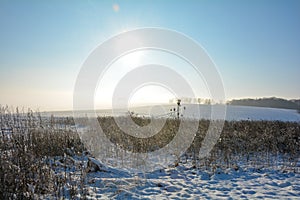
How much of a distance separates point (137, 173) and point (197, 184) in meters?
1.63

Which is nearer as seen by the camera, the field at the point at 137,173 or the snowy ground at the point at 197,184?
the field at the point at 137,173

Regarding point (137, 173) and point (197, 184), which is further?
point (137, 173)

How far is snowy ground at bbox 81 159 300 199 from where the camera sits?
4.55 meters

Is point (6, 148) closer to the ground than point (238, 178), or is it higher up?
higher up

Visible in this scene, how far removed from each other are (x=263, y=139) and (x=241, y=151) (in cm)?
171

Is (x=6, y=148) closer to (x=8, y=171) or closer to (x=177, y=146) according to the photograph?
(x=8, y=171)

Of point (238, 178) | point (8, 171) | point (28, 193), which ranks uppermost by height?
point (8, 171)

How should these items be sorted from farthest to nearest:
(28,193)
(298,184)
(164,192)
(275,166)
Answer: (275,166), (298,184), (164,192), (28,193)

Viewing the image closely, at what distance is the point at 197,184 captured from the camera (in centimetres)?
536

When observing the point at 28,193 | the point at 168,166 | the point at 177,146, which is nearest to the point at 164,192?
the point at 168,166

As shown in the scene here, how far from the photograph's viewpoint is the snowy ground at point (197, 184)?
4.55 metres

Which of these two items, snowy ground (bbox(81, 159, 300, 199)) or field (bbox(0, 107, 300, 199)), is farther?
snowy ground (bbox(81, 159, 300, 199))

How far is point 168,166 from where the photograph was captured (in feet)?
22.3

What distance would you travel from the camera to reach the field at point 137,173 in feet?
13.7
